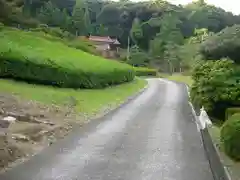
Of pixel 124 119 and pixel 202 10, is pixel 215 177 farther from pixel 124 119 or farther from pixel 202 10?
pixel 202 10

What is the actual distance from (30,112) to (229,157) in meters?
7.61

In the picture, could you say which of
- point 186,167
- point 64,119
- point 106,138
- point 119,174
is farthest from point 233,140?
point 64,119

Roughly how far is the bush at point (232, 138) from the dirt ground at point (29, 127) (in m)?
4.58

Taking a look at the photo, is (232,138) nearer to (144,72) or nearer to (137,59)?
(144,72)

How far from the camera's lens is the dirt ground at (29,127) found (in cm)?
896

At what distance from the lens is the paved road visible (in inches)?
307

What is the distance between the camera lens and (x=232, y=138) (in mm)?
8375

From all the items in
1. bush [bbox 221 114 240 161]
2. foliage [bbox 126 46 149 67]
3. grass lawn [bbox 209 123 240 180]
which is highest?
bush [bbox 221 114 240 161]

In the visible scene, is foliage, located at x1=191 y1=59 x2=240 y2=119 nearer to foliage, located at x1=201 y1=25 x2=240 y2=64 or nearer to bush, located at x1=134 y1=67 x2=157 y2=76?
foliage, located at x1=201 y1=25 x2=240 y2=64

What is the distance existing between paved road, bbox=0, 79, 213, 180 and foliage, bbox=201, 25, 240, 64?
396 cm

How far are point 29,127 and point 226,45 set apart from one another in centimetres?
960

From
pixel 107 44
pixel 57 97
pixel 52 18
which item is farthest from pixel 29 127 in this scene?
pixel 107 44

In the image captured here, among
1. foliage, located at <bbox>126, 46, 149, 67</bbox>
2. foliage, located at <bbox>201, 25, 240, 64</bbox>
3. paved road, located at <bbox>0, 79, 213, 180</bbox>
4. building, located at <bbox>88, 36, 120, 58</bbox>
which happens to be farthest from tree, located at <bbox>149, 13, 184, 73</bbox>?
paved road, located at <bbox>0, 79, 213, 180</bbox>

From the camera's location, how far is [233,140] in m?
8.35
